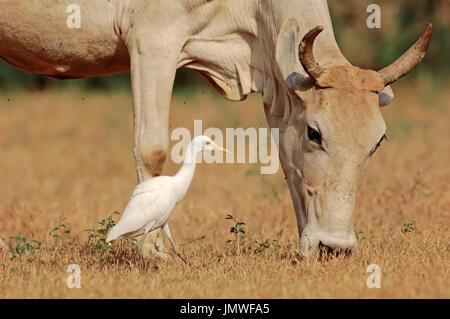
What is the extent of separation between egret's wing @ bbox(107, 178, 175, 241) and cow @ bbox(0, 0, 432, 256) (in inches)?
19.3

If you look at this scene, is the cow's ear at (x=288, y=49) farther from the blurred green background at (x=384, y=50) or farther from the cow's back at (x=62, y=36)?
the blurred green background at (x=384, y=50)

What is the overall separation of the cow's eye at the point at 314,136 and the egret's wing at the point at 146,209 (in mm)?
937

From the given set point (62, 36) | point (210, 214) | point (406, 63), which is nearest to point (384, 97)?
point (406, 63)

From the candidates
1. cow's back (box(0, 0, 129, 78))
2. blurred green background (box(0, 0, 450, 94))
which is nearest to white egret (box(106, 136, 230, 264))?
cow's back (box(0, 0, 129, 78))

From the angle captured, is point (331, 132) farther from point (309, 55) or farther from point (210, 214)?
point (210, 214)

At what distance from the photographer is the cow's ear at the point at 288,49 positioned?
533 centimetres

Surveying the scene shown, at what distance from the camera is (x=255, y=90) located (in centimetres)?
596

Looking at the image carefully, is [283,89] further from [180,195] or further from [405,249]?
[405,249]

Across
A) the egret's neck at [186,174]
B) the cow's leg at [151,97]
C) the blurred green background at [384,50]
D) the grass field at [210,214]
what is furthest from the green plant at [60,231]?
the blurred green background at [384,50]

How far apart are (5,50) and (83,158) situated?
481cm

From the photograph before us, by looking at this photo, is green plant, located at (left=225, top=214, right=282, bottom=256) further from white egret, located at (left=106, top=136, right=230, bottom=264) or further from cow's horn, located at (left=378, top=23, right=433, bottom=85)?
cow's horn, located at (left=378, top=23, right=433, bottom=85)

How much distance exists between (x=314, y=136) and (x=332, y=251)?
704 mm

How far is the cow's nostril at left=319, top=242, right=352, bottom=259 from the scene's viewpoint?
489 centimetres

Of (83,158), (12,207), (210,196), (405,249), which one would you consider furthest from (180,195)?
(83,158)
